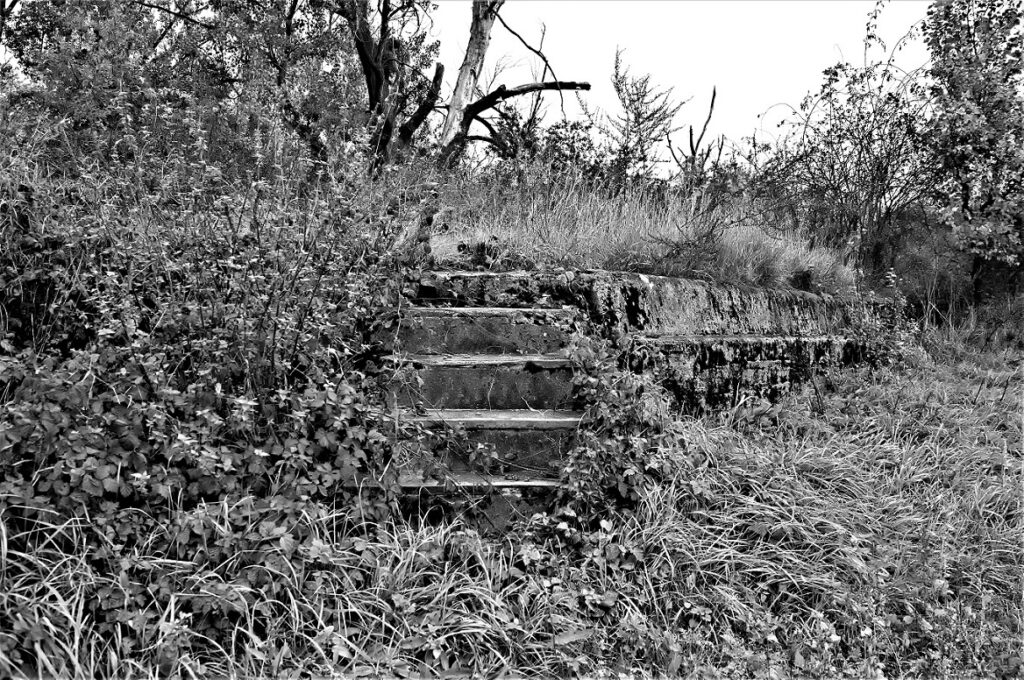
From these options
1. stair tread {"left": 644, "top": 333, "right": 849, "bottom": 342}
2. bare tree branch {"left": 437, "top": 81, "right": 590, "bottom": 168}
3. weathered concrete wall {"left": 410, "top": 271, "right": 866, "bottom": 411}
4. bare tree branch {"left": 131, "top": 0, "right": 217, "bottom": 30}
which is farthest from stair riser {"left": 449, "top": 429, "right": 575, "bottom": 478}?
bare tree branch {"left": 131, "top": 0, "right": 217, "bottom": 30}

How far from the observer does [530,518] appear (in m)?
3.02

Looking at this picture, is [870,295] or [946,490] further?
[870,295]

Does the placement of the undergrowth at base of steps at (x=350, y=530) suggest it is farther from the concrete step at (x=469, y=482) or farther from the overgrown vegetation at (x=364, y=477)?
the concrete step at (x=469, y=482)

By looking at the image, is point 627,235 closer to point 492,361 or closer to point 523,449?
point 492,361

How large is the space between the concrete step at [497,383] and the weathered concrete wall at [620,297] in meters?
0.77

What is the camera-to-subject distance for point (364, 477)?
2.81m

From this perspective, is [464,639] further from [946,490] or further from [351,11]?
[351,11]

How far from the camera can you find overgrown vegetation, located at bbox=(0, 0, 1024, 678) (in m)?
2.35

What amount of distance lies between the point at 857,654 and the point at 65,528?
3281 mm

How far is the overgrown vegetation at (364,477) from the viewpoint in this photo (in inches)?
92.4

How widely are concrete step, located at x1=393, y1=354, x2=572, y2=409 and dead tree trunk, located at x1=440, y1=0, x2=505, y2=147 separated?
19.0ft

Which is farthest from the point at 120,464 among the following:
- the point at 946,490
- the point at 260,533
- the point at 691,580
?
the point at 946,490

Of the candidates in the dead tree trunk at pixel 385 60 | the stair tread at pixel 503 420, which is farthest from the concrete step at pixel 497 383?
the dead tree trunk at pixel 385 60

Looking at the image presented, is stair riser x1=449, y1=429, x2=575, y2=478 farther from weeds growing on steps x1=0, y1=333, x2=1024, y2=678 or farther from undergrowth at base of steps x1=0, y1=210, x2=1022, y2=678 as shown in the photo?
weeds growing on steps x1=0, y1=333, x2=1024, y2=678
